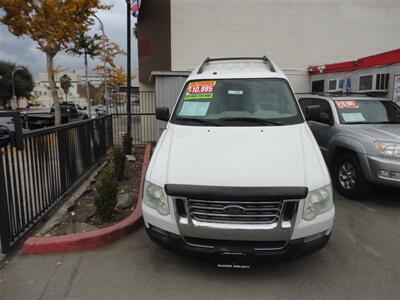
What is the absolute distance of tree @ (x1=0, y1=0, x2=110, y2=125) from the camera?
37.9 feet

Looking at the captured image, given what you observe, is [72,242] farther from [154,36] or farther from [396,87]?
[154,36]

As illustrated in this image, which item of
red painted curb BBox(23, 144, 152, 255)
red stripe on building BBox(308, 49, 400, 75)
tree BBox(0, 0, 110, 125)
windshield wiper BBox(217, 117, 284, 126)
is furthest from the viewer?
tree BBox(0, 0, 110, 125)

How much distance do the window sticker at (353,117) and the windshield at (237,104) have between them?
8.21ft

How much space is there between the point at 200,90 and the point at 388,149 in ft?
9.97

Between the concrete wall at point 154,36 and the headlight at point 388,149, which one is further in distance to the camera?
the concrete wall at point 154,36

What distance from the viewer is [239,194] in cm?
293

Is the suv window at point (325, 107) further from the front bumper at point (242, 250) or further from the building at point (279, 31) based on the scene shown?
the building at point (279, 31)

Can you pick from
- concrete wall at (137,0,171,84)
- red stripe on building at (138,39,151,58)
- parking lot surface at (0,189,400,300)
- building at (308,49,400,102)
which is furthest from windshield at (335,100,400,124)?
red stripe on building at (138,39,151,58)

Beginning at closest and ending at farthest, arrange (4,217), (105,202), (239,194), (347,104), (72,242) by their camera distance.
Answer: (239,194), (4,217), (72,242), (105,202), (347,104)

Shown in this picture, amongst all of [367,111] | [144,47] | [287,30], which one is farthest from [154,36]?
[367,111]

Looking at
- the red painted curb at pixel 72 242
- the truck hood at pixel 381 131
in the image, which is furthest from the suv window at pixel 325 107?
the red painted curb at pixel 72 242

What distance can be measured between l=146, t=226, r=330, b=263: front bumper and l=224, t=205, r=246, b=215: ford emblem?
277 millimetres

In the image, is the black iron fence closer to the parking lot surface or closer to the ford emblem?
the parking lot surface

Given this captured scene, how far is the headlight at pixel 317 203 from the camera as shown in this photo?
302 centimetres
